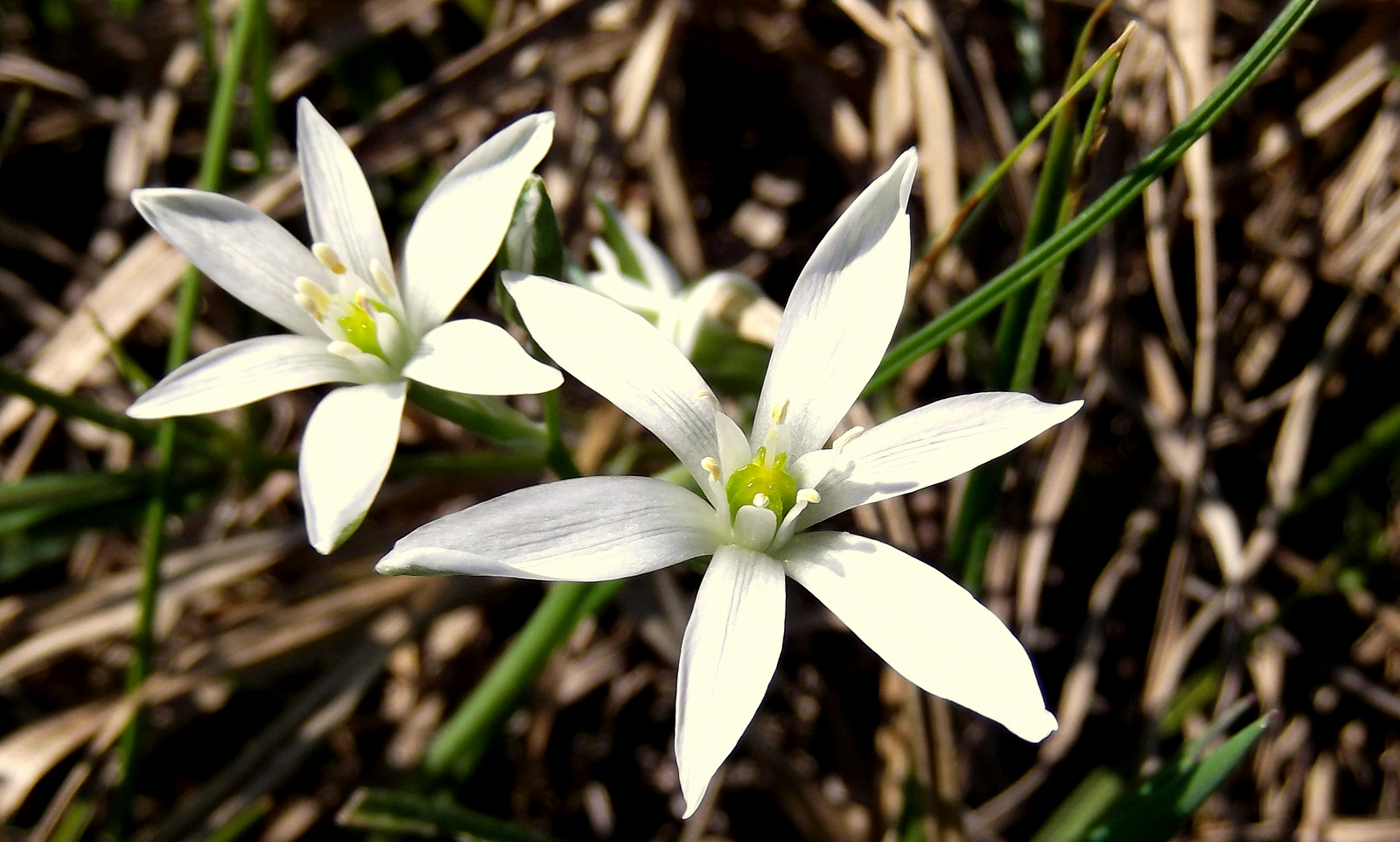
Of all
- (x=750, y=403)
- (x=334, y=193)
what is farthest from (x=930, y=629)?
(x=334, y=193)

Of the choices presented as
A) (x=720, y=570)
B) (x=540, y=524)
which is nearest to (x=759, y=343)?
(x=720, y=570)

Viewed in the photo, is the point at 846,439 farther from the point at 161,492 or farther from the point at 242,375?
the point at 161,492

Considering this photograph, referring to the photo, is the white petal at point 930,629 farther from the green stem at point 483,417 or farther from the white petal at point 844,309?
the green stem at point 483,417

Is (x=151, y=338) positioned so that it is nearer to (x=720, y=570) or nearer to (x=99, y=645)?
(x=99, y=645)

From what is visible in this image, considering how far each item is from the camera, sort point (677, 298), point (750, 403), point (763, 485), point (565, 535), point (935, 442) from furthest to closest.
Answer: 1. point (750, 403)
2. point (677, 298)
3. point (763, 485)
4. point (935, 442)
5. point (565, 535)

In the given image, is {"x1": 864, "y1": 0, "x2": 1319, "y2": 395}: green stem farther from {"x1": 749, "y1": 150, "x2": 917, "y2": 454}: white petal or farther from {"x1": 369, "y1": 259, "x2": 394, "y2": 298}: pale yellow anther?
{"x1": 369, "y1": 259, "x2": 394, "y2": 298}: pale yellow anther

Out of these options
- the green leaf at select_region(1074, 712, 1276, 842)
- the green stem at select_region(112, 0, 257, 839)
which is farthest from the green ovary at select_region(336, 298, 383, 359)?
the green leaf at select_region(1074, 712, 1276, 842)
